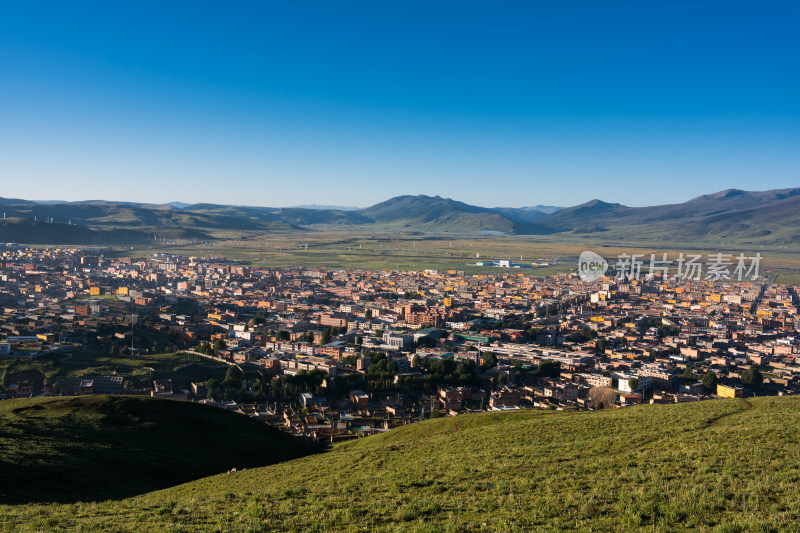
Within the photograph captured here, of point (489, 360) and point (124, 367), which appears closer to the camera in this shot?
point (124, 367)

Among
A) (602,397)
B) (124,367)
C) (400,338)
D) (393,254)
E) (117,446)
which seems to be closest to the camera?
(117,446)

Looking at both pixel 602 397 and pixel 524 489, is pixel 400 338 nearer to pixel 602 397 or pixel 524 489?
pixel 602 397

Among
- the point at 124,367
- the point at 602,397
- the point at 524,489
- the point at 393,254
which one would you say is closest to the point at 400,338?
the point at 602,397

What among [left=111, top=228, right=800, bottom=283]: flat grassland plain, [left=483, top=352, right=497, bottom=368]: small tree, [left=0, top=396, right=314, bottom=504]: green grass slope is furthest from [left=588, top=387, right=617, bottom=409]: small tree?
[left=111, top=228, right=800, bottom=283]: flat grassland plain

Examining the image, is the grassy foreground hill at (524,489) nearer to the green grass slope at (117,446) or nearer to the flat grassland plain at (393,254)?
the green grass slope at (117,446)

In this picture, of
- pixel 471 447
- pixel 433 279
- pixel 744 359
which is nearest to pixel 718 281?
pixel 433 279

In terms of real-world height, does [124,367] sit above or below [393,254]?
below

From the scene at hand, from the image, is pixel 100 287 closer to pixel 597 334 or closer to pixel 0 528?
pixel 597 334
